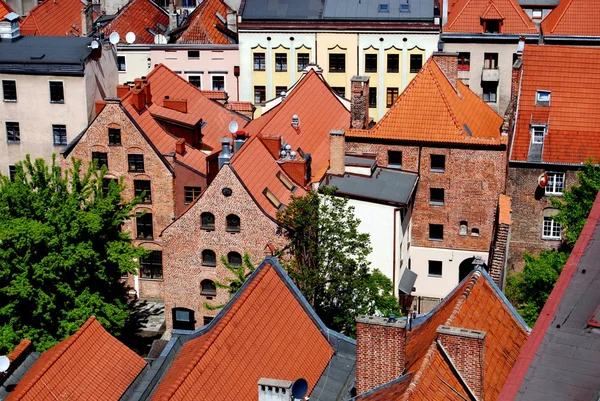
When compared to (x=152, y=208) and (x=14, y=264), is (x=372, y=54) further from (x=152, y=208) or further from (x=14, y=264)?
(x=14, y=264)

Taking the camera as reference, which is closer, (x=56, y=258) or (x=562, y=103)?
(x=56, y=258)

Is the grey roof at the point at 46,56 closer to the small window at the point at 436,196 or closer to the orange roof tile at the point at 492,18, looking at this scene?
the small window at the point at 436,196

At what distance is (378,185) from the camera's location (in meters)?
75.6

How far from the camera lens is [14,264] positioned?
220 ft

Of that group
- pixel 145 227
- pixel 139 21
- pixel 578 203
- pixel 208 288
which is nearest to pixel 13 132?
pixel 145 227

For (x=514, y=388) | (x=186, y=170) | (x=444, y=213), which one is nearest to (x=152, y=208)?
(x=186, y=170)

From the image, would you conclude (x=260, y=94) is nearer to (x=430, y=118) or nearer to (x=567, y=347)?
(x=430, y=118)

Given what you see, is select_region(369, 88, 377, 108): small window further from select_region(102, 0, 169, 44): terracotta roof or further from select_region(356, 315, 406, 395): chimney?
select_region(356, 315, 406, 395): chimney

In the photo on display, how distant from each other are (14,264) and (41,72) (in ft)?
67.7

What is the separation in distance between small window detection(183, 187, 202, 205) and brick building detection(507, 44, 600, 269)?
19.5 metres

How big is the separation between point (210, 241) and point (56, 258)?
9.32 meters

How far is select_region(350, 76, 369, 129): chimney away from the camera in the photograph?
79812 mm

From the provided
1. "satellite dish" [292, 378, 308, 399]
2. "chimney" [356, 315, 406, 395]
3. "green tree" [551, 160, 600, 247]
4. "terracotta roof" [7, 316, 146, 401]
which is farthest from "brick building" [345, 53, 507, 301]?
"chimney" [356, 315, 406, 395]

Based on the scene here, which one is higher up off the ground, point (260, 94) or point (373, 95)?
point (260, 94)
